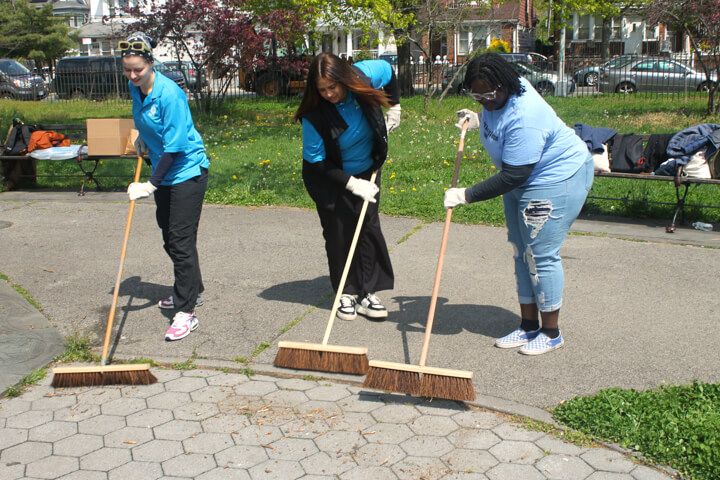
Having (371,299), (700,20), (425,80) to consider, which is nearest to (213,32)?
(425,80)

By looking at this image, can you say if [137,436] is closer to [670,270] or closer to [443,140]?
[670,270]

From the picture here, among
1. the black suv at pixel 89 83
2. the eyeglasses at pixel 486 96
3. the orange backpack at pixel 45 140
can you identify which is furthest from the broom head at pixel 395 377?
the black suv at pixel 89 83

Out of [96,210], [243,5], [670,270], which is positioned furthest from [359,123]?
[243,5]

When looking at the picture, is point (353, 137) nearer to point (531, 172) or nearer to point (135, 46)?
point (531, 172)

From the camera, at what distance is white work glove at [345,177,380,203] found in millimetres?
4277

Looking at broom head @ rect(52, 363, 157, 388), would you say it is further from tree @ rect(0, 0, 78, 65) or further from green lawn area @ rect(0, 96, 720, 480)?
tree @ rect(0, 0, 78, 65)

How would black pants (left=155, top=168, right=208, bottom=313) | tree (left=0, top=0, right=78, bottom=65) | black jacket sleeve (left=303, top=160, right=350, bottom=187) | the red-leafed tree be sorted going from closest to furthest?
black jacket sleeve (left=303, top=160, right=350, bottom=187)
black pants (left=155, top=168, right=208, bottom=313)
the red-leafed tree
tree (left=0, top=0, right=78, bottom=65)

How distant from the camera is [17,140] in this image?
9.59 meters

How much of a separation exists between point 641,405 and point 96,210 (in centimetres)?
684

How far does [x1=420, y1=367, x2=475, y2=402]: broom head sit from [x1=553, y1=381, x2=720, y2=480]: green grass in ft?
1.58

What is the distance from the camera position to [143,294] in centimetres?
543

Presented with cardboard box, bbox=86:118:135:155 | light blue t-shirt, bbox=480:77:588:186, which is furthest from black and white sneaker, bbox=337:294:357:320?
cardboard box, bbox=86:118:135:155

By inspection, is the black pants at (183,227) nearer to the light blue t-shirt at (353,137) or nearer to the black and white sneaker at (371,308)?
the light blue t-shirt at (353,137)

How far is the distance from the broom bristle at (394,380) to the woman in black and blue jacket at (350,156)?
1.15 meters
